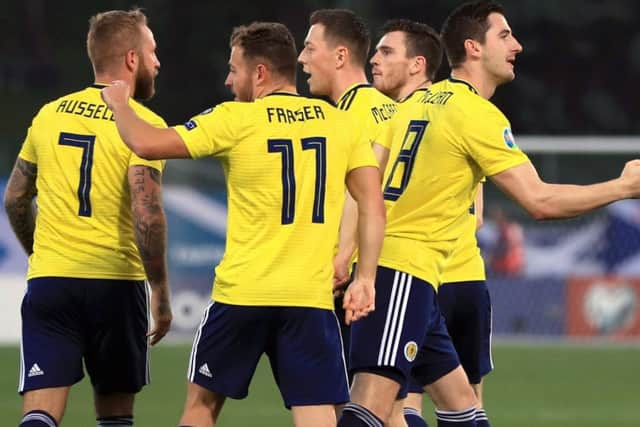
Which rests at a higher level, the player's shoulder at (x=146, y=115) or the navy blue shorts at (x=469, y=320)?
the player's shoulder at (x=146, y=115)

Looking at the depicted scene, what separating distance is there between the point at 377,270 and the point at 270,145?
38.0 inches

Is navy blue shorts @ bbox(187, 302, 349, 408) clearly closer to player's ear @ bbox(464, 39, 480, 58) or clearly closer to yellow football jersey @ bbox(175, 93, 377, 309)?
yellow football jersey @ bbox(175, 93, 377, 309)

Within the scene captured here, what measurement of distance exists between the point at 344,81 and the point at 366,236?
165 cm

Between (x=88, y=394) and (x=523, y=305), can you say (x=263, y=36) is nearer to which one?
(x=88, y=394)

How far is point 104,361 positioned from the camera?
729 centimetres

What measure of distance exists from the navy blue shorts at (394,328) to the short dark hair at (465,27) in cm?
111

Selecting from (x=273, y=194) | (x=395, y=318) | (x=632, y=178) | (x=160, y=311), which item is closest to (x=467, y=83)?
(x=632, y=178)

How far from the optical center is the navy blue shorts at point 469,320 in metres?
8.05

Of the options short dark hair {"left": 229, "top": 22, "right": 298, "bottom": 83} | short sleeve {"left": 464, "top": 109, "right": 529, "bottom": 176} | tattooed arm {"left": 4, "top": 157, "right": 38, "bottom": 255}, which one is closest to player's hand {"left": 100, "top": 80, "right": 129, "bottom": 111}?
short dark hair {"left": 229, "top": 22, "right": 298, "bottom": 83}

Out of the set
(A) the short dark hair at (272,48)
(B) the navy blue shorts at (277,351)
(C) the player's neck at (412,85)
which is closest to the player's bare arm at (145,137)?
(A) the short dark hair at (272,48)

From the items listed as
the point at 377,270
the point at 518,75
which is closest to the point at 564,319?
the point at 518,75

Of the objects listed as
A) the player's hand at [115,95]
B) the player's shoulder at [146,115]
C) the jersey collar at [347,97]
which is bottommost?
the player's shoulder at [146,115]

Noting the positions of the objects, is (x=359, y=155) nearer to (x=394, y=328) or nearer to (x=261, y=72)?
(x=261, y=72)

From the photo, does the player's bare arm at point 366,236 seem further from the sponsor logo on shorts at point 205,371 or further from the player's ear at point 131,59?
the player's ear at point 131,59
